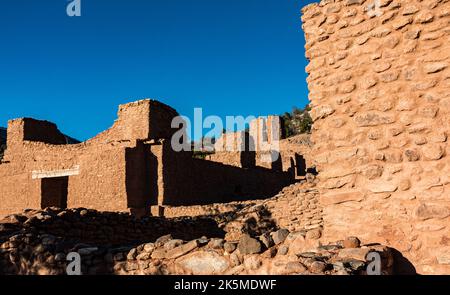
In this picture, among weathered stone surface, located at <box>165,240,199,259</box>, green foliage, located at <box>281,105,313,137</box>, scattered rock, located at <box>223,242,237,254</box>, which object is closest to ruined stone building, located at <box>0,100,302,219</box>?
weathered stone surface, located at <box>165,240,199,259</box>

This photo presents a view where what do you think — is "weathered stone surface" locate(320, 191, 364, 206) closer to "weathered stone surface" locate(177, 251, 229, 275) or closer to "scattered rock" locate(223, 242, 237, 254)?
"scattered rock" locate(223, 242, 237, 254)

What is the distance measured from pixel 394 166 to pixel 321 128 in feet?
2.74

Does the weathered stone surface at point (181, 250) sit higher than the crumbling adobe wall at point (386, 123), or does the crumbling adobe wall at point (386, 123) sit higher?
the crumbling adobe wall at point (386, 123)

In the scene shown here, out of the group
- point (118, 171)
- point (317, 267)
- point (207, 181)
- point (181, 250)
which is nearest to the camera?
point (317, 267)

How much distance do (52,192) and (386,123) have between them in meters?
14.7

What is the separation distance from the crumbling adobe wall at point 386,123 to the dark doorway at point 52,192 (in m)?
13.8

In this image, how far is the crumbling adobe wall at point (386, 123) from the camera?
11.3ft

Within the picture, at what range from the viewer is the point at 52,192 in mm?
15734

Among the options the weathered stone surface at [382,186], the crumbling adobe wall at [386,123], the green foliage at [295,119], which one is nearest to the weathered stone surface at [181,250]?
the crumbling adobe wall at [386,123]

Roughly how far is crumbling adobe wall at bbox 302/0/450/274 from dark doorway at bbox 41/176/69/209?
1378 cm

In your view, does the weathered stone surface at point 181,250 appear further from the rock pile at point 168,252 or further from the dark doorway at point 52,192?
the dark doorway at point 52,192

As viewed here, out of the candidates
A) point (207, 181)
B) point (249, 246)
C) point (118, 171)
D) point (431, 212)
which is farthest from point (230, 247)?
point (207, 181)

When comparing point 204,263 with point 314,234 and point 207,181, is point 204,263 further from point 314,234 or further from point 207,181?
point 207,181
